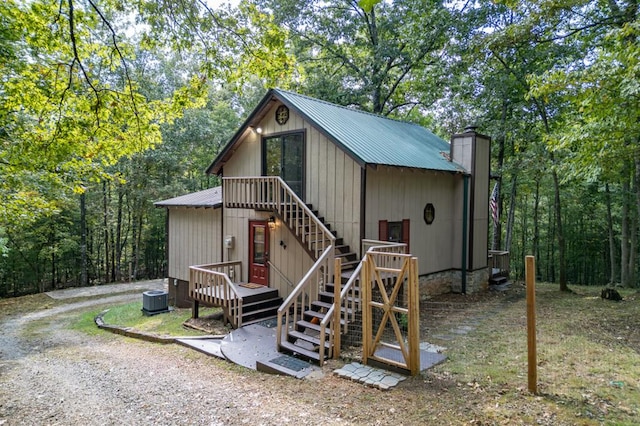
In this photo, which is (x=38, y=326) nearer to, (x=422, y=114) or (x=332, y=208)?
(x=332, y=208)

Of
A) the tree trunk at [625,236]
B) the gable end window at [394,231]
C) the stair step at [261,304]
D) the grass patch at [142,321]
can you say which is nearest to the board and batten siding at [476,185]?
the gable end window at [394,231]

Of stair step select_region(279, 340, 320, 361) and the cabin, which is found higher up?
the cabin

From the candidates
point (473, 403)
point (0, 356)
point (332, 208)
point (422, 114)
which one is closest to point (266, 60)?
point (332, 208)

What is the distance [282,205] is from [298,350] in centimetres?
388

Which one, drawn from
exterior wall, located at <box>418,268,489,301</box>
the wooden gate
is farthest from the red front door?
the wooden gate

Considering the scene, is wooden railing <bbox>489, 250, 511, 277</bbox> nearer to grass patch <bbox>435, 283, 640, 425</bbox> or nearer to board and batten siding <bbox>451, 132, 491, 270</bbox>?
board and batten siding <bbox>451, 132, 491, 270</bbox>

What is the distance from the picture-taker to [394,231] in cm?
1057

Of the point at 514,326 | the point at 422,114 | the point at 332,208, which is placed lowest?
the point at 514,326

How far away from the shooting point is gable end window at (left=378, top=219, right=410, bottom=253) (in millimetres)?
10117

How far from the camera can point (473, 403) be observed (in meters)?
4.82

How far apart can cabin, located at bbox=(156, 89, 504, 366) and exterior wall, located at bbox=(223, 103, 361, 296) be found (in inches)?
1.2

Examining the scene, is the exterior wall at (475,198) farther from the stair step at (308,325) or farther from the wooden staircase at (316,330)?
the stair step at (308,325)

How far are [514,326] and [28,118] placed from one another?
12.8 metres

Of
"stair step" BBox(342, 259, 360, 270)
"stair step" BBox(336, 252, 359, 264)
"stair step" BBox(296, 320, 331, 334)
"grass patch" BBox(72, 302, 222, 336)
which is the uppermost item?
"stair step" BBox(336, 252, 359, 264)
